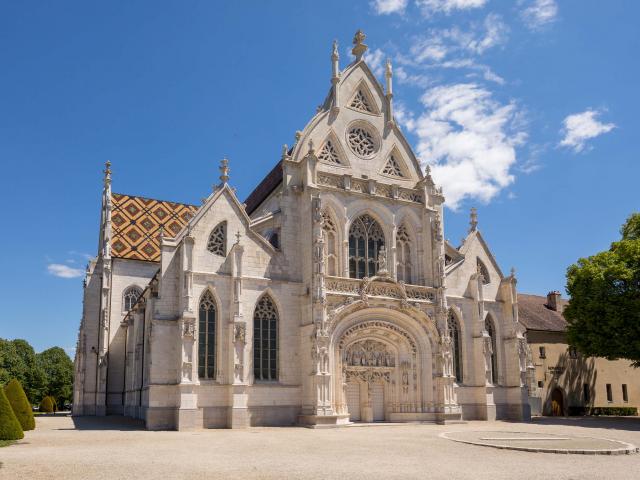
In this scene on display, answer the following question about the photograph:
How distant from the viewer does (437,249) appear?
33.0m

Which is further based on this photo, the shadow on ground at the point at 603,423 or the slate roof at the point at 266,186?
the slate roof at the point at 266,186

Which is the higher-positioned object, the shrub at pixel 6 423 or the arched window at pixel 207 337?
the arched window at pixel 207 337

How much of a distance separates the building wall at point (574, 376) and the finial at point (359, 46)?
74.1 feet

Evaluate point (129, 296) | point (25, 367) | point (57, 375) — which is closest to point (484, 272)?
point (129, 296)

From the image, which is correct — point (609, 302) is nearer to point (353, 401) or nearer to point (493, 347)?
point (493, 347)

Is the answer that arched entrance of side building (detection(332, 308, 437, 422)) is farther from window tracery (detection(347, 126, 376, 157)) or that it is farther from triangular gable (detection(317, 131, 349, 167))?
window tracery (detection(347, 126, 376, 157))

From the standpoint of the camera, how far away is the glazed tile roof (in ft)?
141

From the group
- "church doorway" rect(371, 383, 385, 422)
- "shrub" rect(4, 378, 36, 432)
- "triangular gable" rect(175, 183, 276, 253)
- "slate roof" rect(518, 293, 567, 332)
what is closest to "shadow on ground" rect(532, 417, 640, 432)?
"church doorway" rect(371, 383, 385, 422)

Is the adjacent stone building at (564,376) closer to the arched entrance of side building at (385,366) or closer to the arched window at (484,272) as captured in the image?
the arched window at (484,272)

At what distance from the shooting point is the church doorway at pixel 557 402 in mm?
43156

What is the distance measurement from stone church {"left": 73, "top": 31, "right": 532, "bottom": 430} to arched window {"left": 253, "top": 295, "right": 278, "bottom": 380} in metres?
0.05

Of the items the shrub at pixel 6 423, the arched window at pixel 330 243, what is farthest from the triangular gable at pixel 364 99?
the shrub at pixel 6 423

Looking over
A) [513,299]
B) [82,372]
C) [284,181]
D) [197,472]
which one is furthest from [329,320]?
[82,372]

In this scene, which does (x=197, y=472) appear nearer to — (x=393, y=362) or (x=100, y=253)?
(x=393, y=362)
